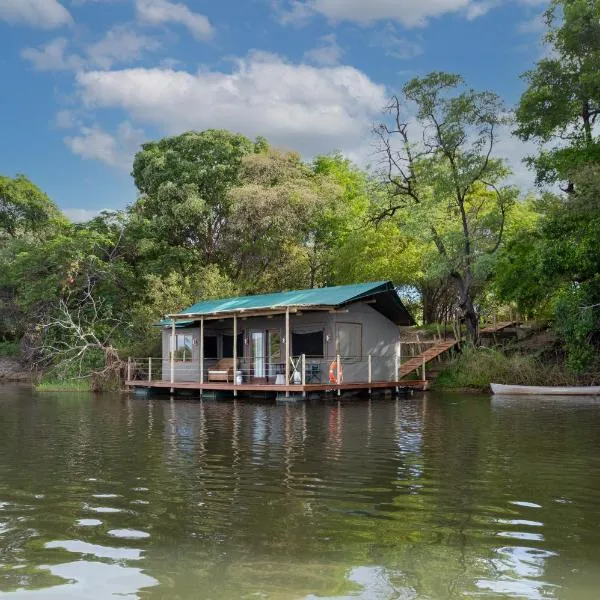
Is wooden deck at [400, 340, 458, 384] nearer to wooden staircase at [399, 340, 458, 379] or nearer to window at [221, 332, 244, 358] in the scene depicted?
wooden staircase at [399, 340, 458, 379]

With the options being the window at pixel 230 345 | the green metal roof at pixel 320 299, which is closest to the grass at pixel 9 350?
the window at pixel 230 345

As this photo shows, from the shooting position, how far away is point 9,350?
116ft

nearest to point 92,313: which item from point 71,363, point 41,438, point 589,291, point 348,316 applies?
point 71,363

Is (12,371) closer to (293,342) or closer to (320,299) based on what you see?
(293,342)

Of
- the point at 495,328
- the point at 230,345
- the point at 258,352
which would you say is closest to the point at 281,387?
the point at 258,352

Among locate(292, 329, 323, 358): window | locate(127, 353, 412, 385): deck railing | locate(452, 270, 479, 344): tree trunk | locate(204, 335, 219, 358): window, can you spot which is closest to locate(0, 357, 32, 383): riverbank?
locate(127, 353, 412, 385): deck railing

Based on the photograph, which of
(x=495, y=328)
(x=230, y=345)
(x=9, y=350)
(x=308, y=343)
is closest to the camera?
(x=308, y=343)

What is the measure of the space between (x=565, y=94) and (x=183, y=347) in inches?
667

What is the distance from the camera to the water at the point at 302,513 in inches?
171

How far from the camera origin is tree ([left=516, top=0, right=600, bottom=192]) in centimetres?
2106

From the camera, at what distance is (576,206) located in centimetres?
1744

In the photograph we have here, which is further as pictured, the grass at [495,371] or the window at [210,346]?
the window at [210,346]

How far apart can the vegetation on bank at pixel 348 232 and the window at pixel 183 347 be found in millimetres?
2531

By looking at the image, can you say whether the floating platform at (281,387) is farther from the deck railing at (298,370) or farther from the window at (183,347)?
the window at (183,347)
